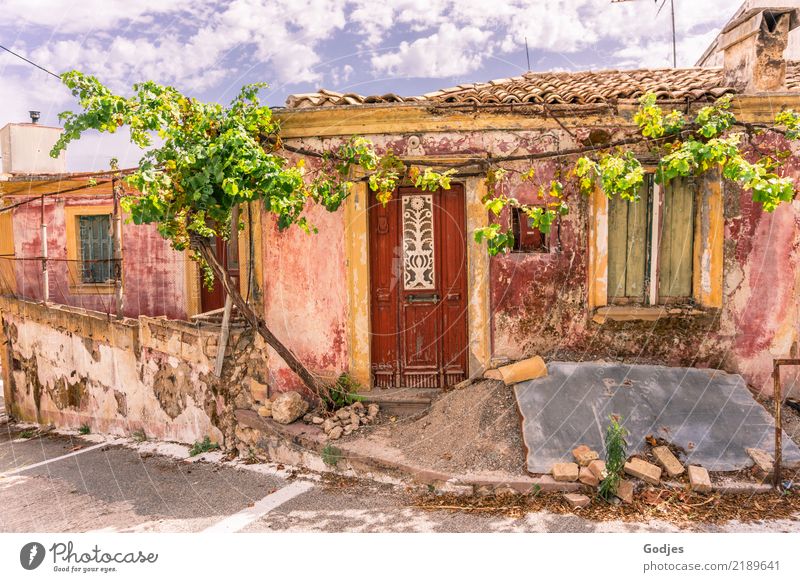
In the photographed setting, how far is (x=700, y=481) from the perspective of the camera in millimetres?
4617

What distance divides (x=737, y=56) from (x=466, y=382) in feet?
15.7

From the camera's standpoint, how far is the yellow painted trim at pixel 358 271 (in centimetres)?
630

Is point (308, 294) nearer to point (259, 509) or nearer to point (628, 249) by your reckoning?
point (259, 509)

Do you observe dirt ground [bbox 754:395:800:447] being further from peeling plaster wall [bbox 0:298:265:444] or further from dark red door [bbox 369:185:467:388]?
peeling plaster wall [bbox 0:298:265:444]

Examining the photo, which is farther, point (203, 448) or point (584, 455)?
point (203, 448)

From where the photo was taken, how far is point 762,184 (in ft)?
15.4

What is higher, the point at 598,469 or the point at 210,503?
the point at 598,469

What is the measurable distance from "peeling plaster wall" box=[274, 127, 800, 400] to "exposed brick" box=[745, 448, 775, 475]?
1318 mm

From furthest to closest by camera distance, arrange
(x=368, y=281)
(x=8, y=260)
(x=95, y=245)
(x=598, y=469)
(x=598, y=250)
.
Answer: (x=8, y=260) → (x=95, y=245) → (x=368, y=281) → (x=598, y=250) → (x=598, y=469)

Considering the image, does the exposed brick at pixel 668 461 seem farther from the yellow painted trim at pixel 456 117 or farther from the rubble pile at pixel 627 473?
the yellow painted trim at pixel 456 117

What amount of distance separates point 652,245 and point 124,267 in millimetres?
10520

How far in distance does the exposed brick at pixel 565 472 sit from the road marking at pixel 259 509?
2320 mm

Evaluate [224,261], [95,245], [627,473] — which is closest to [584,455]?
[627,473]

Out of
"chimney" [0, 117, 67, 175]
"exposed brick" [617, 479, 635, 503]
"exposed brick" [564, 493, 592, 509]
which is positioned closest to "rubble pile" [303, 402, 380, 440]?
"exposed brick" [564, 493, 592, 509]
